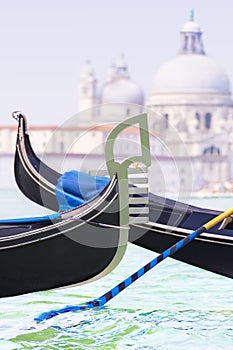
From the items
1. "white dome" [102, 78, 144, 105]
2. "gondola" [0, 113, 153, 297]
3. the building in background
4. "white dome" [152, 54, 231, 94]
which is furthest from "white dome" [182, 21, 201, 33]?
"gondola" [0, 113, 153, 297]

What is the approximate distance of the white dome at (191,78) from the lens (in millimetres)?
28891

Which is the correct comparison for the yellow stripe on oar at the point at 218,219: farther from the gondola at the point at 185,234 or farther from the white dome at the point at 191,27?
the white dome at the point at 191,27

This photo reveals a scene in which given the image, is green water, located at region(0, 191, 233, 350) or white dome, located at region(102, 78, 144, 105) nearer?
green water, located at region(0, 191, 233, 350)

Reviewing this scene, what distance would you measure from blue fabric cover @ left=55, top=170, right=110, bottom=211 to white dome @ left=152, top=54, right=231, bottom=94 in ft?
84.0

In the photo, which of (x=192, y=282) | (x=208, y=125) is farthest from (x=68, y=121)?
(x=208, y=125)

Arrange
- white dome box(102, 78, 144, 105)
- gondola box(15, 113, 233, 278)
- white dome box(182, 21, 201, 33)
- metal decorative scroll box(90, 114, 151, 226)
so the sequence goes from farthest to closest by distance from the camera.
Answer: white dome box(182, 21, 201, 33) → white dome box(102, 78, 144, 105) → gondola box(15, 113, 233, 278) → metal decorative scroll box(90, 114, 151, 226)

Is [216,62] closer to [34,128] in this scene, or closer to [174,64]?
[174,64]

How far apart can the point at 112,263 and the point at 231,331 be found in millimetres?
462

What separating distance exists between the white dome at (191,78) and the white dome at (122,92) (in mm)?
677

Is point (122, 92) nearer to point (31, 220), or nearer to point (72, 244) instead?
point (31, 220)

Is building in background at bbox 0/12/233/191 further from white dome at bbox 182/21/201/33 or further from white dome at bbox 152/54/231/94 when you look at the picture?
white dome at bbox 182/21/201/33

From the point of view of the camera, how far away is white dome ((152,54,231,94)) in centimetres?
2889

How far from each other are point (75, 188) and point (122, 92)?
25982mm

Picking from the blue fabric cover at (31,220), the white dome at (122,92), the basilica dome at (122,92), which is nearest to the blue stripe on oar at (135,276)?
the blue fabric cover at (31,220)
